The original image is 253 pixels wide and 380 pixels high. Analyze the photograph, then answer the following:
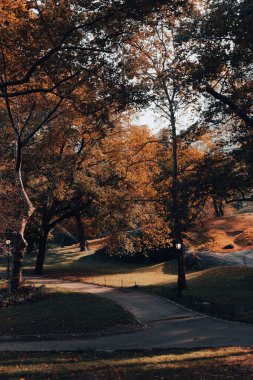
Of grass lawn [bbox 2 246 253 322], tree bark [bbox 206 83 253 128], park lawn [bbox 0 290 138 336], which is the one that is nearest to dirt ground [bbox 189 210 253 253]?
grass lawn [bbox 2 246 253 322]

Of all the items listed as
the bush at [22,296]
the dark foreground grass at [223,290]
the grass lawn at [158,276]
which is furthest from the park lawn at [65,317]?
the grass lawn at [158,276]

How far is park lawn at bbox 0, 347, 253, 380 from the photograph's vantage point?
10227mm

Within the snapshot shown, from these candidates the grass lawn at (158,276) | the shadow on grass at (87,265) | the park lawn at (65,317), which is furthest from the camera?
the shadow on grass at (87,265)

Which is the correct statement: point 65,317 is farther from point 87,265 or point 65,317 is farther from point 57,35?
point 87,265

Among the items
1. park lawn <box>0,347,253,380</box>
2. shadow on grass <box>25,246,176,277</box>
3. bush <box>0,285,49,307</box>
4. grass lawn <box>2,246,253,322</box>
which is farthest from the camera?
shadow on grass <box>25,246,176,277</box>

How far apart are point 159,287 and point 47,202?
11124 millimetres

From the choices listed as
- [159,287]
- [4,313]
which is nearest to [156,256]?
[159,287]

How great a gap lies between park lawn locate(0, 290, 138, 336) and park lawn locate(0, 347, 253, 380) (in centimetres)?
373

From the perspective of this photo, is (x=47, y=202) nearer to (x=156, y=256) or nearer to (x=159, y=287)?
(x=159, y=287)

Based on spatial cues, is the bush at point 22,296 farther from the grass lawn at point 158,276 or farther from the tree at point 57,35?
the tree at point 57,35

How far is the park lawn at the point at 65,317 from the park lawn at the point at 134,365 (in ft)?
12.2

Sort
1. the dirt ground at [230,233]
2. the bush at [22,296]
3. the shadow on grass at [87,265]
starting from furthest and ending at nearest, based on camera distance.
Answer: the shadow on grass at [87,265]
the dirt ground at [230,233]
the bush at [22,296]

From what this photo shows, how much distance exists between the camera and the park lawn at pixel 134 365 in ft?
33.6

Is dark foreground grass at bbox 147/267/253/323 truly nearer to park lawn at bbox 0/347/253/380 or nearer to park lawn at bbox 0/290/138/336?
park lawn at bbox 0/290/138/336
